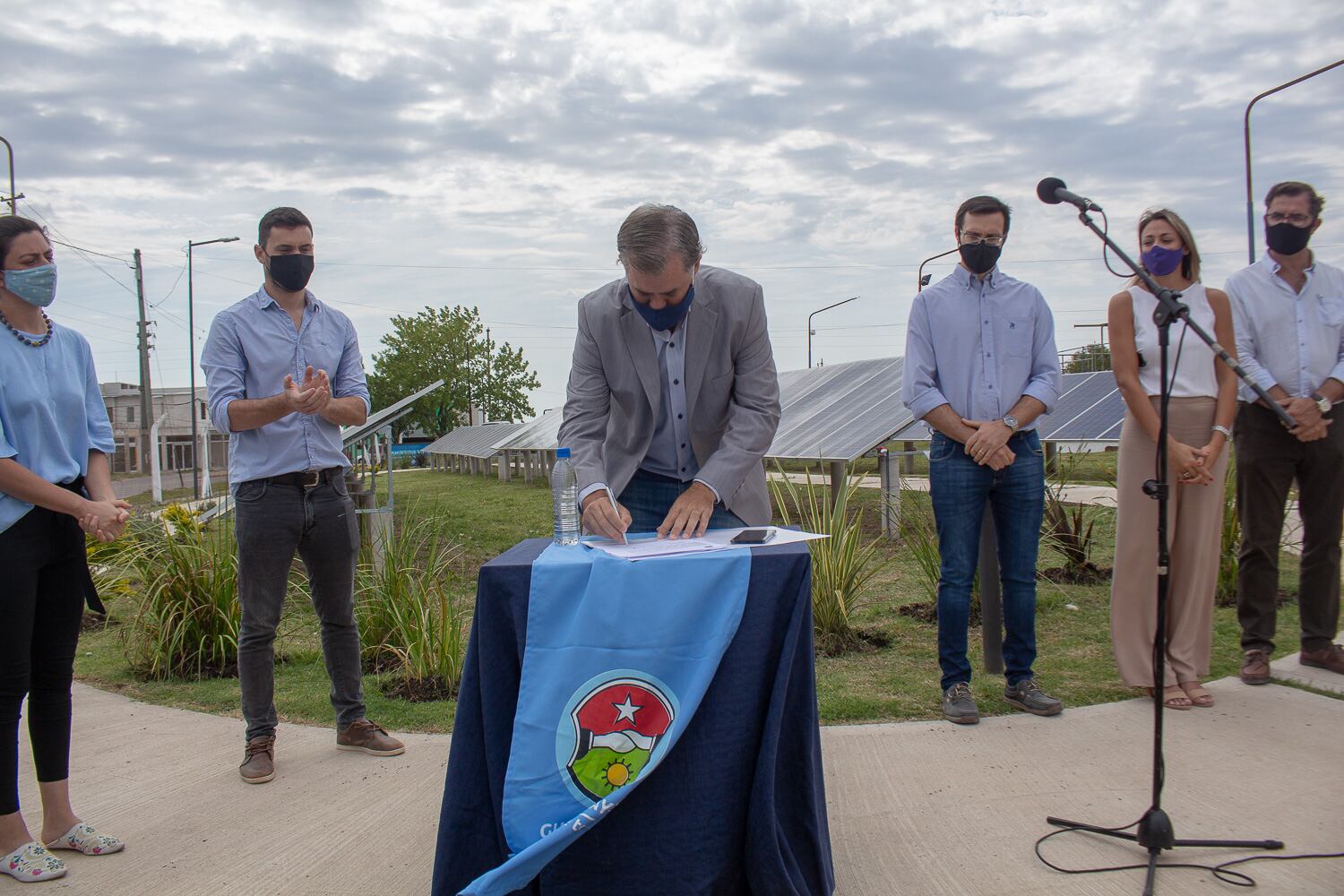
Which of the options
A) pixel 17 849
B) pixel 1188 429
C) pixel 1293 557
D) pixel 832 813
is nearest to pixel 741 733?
pixel 832 813

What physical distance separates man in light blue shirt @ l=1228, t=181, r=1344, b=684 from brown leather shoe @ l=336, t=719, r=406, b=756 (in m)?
3.95

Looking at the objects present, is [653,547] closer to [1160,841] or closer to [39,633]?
[1160,841]

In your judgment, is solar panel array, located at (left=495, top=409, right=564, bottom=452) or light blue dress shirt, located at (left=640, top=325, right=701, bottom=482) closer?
light blue dress shirt, located at (left=640, top=325, right=701, bottom=482)

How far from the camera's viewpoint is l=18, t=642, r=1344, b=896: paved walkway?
3.02 meters

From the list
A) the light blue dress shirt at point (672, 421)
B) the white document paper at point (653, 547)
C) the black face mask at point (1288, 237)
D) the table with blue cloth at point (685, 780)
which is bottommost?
the table with blue cloth at point (685, 780)

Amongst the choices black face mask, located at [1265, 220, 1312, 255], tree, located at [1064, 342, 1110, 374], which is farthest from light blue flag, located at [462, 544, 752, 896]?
tree, located at [1064, 342, 1110, 374]

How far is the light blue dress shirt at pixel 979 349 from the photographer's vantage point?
4477mm

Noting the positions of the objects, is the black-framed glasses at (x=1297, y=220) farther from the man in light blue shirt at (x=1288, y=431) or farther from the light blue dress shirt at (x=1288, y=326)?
the light blue dress shirt at (x=1288, y=326)

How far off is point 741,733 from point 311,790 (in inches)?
79.9

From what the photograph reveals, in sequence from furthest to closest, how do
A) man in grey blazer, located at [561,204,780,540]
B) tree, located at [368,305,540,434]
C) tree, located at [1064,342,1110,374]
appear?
tree, located at [368,305,540,434] → tree, located at [1064,342,1110,374] → man in grey blazer, located at [561,204,780,540]

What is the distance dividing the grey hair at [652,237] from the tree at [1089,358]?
123 feet

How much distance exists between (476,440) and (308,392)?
32558mm

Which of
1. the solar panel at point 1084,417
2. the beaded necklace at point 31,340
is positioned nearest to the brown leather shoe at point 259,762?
the beaded necklace at point 31,340

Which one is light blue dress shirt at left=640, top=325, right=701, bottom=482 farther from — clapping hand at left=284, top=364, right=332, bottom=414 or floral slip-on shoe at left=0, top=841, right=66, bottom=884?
floral slip-on shoe at left=0, top=841, right=66, bottom=884
